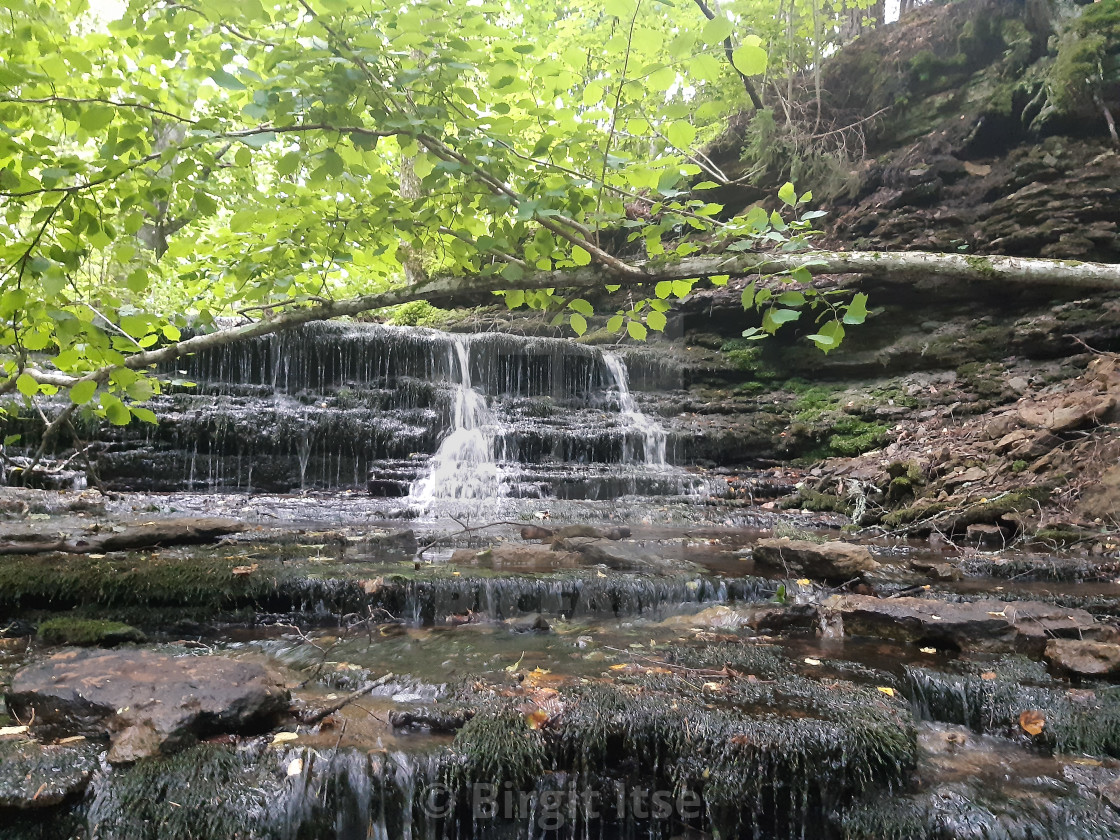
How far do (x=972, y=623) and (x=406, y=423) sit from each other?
825 centimetres

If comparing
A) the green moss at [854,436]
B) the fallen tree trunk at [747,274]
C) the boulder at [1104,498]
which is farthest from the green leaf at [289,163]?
the green moss at [854,436]

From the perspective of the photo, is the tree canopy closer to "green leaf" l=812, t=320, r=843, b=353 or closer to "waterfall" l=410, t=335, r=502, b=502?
"green leaf" l=812, t=320, r=843, b=353

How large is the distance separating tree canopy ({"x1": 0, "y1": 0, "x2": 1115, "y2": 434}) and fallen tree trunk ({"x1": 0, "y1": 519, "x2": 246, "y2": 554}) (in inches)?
67.7

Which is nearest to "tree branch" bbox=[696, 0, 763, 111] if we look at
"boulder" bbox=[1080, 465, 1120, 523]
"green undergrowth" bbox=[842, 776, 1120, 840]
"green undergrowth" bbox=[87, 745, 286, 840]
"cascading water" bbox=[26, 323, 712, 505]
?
"cascading water" bbox=[26, 323, 712, 505]

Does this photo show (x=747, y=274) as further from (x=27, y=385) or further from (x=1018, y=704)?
(x=27, y=385)

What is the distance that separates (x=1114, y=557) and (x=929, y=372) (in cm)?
588

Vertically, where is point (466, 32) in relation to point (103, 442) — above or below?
above

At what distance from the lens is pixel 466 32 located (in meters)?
2.36

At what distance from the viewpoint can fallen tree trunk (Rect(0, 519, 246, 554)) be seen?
434 cm

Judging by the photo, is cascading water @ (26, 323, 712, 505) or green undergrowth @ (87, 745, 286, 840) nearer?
green undergrowth @ (87, 745, 286, 840)

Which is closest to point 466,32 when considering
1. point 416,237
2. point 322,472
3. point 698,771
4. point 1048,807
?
point 416,237

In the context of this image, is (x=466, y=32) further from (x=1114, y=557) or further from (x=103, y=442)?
(x=103, y=442)

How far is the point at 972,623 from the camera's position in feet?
11.4

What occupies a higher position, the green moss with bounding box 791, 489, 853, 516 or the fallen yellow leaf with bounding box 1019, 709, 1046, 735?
the green moss with bounding box 791, 489, 853, 516
